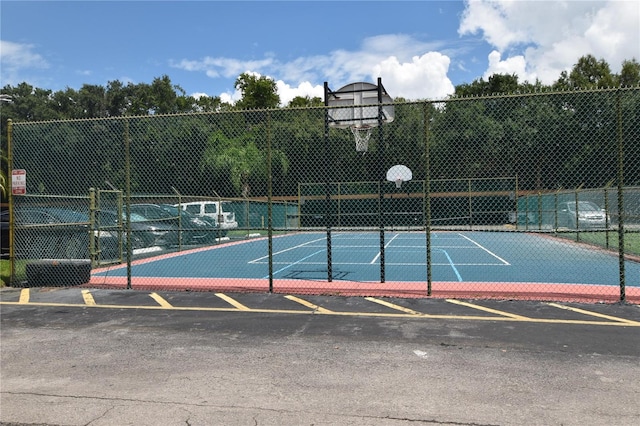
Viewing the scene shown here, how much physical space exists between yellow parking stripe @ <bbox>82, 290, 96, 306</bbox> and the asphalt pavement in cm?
38

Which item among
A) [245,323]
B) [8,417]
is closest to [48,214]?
[245,323]

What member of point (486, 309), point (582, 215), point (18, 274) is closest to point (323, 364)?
point (486, 309)

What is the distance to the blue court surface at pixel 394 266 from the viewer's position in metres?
9.92

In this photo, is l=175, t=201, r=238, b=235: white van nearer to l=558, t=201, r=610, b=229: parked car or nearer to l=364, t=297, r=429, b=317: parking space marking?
l=364, t=297, r=429, b=317: parking space marking

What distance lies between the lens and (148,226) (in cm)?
1463

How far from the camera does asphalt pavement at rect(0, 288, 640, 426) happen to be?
3.68 metres

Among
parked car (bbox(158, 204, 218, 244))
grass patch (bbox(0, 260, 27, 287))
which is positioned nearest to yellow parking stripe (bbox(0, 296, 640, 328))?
grass patch (bbox(0, 260, 27, 287))

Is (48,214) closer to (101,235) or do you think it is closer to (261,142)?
(101,235)

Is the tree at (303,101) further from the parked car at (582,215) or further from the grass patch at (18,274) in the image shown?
the grass patch at (18,274)

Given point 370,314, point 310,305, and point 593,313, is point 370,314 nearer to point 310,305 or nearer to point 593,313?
point 310,305

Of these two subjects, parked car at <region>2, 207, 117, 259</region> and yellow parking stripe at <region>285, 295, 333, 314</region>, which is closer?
yellow parking stripe at <region>285, 295, 333, 314</region>

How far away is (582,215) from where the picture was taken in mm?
17844

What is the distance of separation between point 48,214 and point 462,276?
928 centimetres

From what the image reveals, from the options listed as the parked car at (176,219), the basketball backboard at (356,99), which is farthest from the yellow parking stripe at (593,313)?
the parked car at (176,219)
